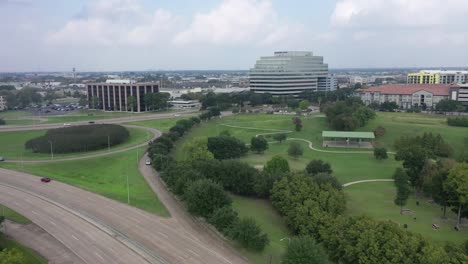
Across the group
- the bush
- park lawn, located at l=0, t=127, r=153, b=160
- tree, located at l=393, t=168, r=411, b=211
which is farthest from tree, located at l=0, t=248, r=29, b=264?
the bush

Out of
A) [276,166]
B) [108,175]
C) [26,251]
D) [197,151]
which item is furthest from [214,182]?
[108,175]

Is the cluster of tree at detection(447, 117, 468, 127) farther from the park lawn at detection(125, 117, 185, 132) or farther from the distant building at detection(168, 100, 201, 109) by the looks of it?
the distant building at detection(168, 100, 201, 109)

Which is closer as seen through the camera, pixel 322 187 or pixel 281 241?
pixel 281 241

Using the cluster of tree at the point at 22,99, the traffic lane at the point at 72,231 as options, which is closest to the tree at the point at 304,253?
the traffic lane at the point at 72,231

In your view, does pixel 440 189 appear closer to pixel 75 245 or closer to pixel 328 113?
pixel 75 245

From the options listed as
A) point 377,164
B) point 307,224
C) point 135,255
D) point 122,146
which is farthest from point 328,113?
point 135,255

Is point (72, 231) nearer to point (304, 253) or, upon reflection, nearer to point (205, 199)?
point (205, 199)
